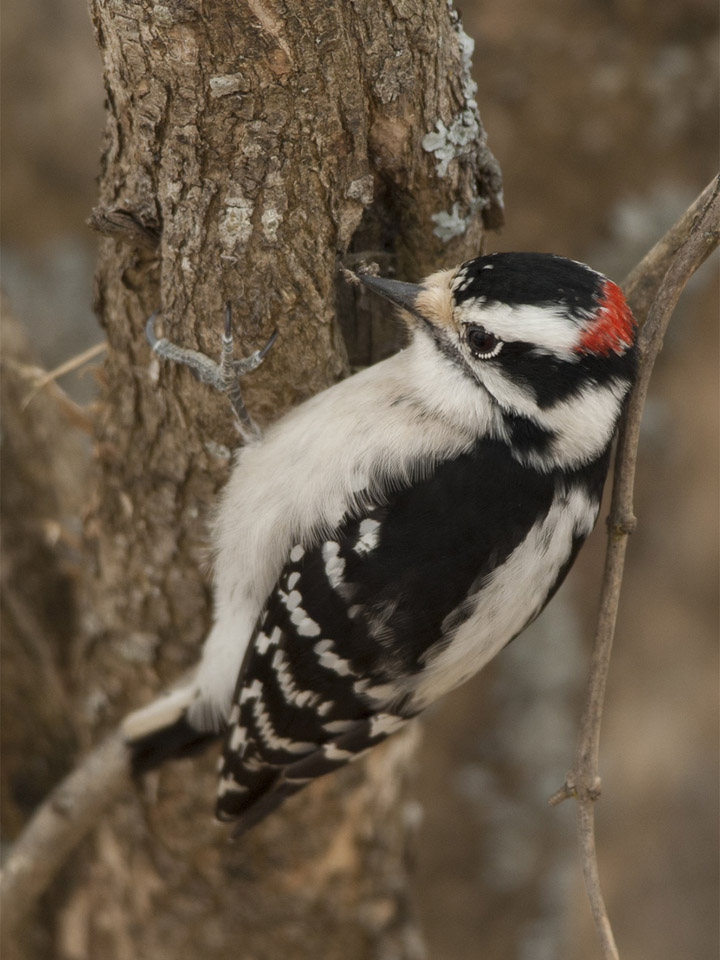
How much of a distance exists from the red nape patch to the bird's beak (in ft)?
1.36

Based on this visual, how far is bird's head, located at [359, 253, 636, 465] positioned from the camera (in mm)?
1893

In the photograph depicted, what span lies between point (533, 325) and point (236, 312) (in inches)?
26.8

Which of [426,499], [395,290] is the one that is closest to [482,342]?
[395,290]

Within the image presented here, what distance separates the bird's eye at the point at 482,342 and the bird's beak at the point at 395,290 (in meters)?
0.16

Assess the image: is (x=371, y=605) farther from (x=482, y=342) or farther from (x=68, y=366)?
(x=68, y=366)

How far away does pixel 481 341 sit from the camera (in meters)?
2.02

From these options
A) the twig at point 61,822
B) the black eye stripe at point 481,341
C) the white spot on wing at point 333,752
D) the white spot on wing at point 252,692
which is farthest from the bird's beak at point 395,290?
the twig at point 61,822

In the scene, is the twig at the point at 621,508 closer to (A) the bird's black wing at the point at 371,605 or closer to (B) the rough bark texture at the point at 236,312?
(A) the bird's black wing at the point at 371,605

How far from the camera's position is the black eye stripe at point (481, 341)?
1992 millimetres

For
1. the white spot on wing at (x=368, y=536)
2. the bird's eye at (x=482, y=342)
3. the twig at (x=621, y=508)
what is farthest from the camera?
the white spot on wing at (x=368, y=536)

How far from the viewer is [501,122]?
3.64 m

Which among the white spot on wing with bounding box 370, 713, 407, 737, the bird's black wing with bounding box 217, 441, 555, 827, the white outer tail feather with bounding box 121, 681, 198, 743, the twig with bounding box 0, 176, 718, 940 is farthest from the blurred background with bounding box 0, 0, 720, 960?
the twig with bounding box 0, 176, 718, 940

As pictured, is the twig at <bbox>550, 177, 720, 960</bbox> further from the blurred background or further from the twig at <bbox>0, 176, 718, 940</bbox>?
the twig at <bbox>0, 176, 718, 940</bbox>

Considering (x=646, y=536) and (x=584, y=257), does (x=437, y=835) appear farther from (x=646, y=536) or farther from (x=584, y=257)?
(x=584, y=257)
